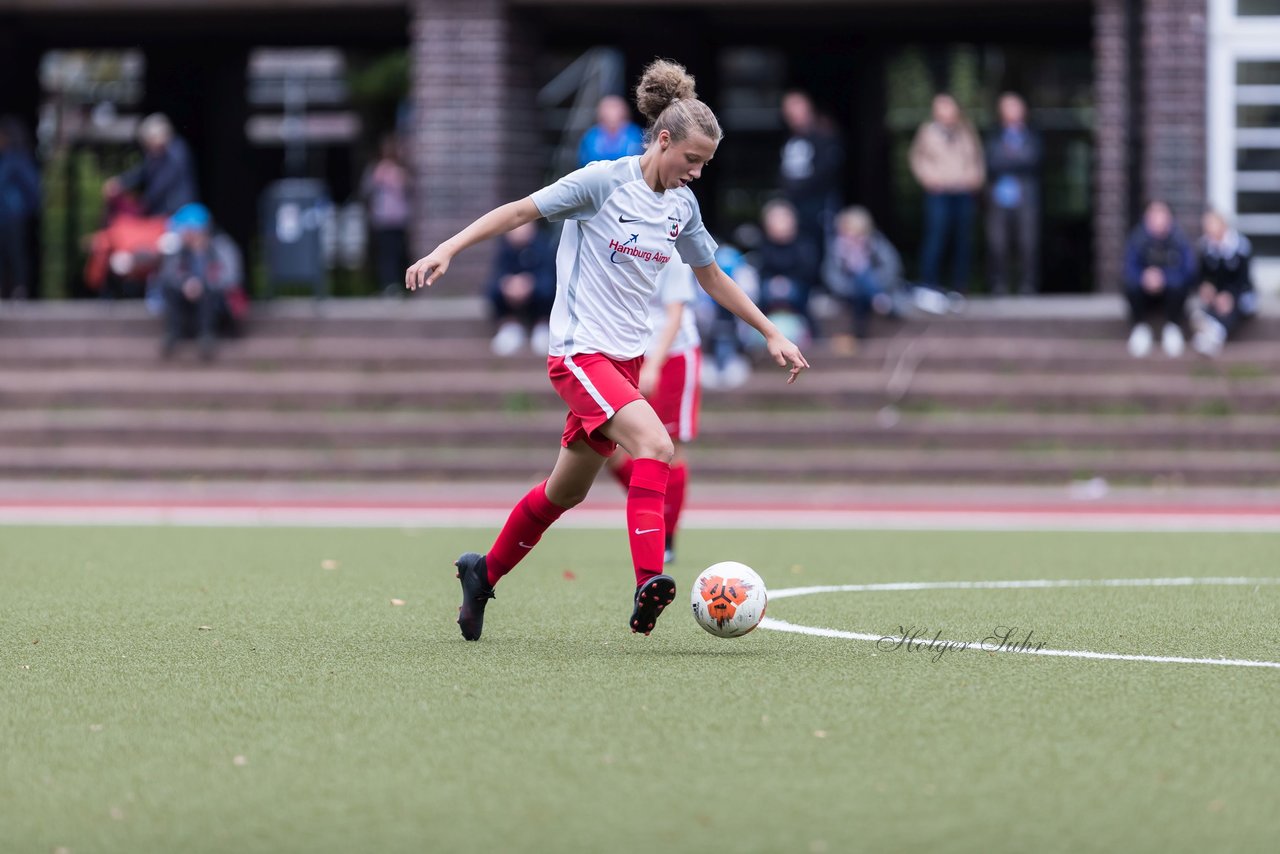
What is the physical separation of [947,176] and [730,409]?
10.6 feet

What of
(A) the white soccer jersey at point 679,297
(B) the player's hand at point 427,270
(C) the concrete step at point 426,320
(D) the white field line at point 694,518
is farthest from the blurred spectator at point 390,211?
(B) the player's hand at point 427,270

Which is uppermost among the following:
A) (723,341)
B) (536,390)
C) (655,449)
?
(655,449)

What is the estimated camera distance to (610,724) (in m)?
5.81

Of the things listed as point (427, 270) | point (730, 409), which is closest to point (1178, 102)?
point (730, 409)

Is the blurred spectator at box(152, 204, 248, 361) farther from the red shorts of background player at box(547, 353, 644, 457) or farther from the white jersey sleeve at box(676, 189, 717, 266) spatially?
the red shorts of background player at box(547, 353, 644, 457)

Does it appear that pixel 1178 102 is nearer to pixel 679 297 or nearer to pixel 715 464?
pixel 715 464

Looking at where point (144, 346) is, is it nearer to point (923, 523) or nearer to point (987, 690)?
point (923, 523)

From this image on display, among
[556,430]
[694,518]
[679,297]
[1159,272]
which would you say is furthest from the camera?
[1159,272]

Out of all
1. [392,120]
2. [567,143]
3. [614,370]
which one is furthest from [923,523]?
[392,120]

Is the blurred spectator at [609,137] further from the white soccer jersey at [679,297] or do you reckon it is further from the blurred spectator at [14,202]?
the blurred spectator at [14,202]

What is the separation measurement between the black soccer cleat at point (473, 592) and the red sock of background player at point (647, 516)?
70 cm

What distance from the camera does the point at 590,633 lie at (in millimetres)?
8008

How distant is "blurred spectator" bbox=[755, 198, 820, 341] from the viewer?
60.1 ft

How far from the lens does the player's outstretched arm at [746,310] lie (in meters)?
7.68
